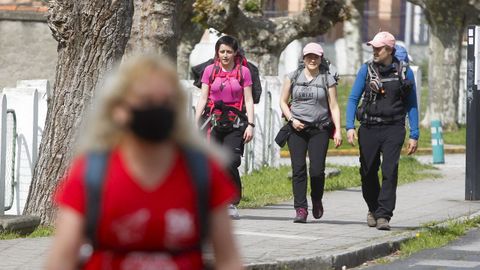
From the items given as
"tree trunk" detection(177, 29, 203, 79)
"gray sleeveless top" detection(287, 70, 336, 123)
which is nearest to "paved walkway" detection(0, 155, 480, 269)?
"gray sleeveless top" detection(287, 70, 336, 123)

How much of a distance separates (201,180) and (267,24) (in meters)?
21.2

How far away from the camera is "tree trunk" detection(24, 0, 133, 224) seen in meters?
11.7

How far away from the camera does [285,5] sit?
58906 millimetres

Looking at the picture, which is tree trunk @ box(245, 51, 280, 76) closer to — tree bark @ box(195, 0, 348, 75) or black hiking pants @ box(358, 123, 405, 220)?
tree bark @ box(195, 0, 348, 75)

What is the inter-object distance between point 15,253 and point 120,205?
6005mm

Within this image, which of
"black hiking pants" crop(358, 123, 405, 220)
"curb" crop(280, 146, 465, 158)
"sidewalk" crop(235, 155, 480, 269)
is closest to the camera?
"sidewalk" crop(235, 155, 480, 269)

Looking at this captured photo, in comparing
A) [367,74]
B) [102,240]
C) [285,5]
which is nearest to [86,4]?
[367,74]

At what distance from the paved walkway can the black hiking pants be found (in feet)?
0.97

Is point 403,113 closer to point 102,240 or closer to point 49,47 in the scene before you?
point 102,240

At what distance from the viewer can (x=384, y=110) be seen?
11742mm

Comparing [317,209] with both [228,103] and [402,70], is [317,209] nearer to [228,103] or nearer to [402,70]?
[228,103]

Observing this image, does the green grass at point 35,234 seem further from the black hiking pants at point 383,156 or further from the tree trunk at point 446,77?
the tree trunk at point 446,77

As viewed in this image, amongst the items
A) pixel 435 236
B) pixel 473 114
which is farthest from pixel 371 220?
pixel 473 114

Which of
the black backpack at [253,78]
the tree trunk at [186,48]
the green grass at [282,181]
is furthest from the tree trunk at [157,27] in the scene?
the tree trunk at [186,48]
